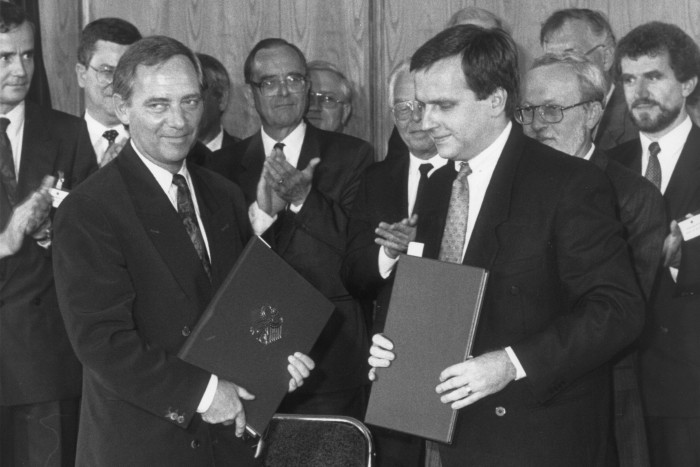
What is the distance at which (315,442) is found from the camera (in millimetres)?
3002

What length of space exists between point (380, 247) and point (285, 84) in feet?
4.15

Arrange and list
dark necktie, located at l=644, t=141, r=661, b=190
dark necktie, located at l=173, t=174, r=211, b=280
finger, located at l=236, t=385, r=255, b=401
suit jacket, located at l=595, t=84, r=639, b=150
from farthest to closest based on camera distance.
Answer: suit jacket, located at l=595, t=84, r=639, b=150
dark necktie, located at l=644, t=141, r=661, b=190
dark necktie, located at l=173, t=174, r=211, b=280
finger, located at l=236, t=385, r=255, b=401

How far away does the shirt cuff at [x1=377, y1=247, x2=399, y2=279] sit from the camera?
10.4 ft

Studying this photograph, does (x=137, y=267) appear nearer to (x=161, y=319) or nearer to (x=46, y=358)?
(x=161, y=319)

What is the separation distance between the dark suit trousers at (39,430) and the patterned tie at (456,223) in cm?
162

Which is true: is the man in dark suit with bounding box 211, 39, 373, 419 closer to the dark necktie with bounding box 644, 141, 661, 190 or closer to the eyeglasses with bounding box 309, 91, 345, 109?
the eyeglasses with bounding box 309, 91, 345, 109

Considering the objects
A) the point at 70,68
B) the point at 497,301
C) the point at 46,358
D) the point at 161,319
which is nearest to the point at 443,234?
the point at 497,301

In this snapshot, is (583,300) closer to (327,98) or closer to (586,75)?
(586,75)

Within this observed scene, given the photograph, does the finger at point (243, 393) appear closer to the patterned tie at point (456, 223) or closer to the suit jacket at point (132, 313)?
the suit jacket at point (132, 313)

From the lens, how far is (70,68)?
5.14 m

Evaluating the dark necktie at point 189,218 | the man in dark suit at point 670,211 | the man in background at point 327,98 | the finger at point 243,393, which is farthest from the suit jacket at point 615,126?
the finger at point 243,393

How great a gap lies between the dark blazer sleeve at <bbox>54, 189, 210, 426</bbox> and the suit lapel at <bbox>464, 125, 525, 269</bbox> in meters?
0.74

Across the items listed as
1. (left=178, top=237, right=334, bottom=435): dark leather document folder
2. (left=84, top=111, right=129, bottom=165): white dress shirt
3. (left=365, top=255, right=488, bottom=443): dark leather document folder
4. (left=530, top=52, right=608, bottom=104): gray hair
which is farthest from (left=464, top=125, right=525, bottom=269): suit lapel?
(left=84, top=111, right=129, bottom=165): white dress shirt

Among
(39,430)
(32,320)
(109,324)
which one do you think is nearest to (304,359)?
(109,324)
